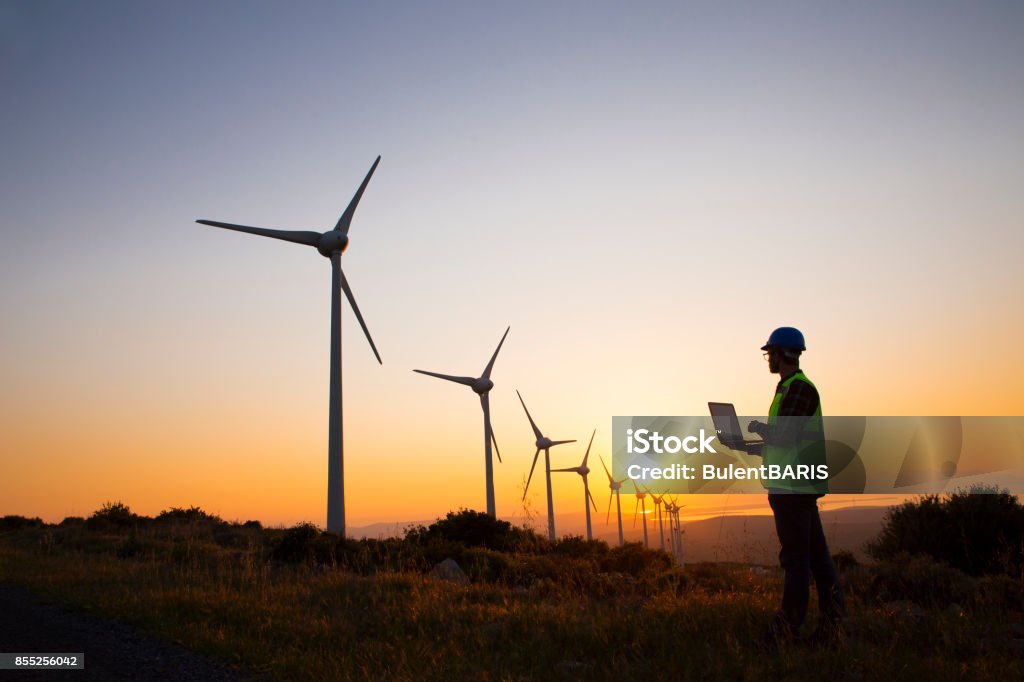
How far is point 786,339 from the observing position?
7512 mm

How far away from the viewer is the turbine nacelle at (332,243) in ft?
115

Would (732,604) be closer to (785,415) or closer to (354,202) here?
(785,415)

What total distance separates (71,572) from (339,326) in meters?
17.9

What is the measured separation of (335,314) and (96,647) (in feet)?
80.0

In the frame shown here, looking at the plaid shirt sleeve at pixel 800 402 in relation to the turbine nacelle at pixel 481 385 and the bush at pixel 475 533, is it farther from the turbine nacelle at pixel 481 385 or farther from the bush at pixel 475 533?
the turbine nacelle at pixel 481 385

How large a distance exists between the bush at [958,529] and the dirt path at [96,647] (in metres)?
13.1

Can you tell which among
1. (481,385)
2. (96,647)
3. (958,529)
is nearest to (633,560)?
(958,529)

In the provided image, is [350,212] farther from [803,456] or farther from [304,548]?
[803,456]

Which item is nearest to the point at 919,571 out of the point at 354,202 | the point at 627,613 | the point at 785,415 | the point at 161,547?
the point at 627,613

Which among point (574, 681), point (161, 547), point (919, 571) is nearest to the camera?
point (574, 681)

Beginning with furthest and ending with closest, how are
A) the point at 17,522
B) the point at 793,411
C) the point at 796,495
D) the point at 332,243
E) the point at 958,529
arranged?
the point at 17,522 < the point at 332,243 < the point at 958,529 < the point at 793,411 < the point at 796,495

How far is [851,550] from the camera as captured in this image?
1800 centimetres

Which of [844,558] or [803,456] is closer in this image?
[803,456]

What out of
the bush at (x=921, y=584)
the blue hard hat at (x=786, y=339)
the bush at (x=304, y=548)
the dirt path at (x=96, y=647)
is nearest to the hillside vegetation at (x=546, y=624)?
the bush at (x=921, y=584)
